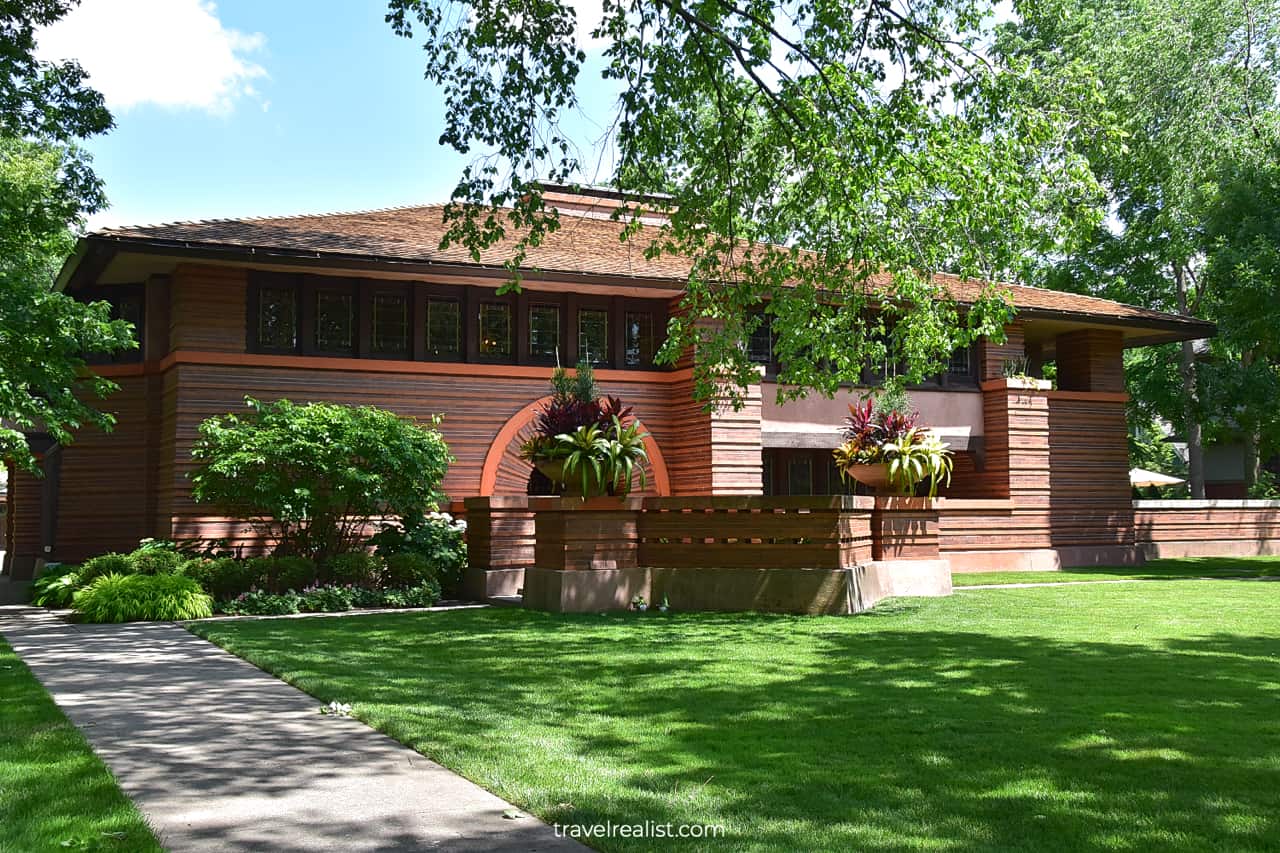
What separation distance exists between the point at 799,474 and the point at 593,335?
8.27 meters

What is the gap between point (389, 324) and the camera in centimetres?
1908

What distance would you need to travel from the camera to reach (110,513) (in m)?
18.7

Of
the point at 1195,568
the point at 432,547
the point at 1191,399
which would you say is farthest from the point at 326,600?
the point at 1191,399

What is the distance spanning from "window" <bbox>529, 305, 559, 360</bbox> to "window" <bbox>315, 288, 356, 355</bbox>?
10.7 feet

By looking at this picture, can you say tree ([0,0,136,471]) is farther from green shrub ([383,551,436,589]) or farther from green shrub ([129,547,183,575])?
green shrub ([383,551,436,589])

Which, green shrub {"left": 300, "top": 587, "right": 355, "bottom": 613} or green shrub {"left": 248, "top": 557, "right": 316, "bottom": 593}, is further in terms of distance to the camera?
green shrub {"left": 248, "top": 557, "right": 316, "bottom": 593}

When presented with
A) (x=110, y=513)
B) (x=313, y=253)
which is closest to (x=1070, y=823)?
(x=313, y=253)

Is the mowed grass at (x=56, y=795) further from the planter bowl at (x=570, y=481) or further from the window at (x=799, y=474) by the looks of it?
the window at (x=799, y=474)

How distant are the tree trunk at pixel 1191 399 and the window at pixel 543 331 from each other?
19421mm

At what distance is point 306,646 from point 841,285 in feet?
27.6

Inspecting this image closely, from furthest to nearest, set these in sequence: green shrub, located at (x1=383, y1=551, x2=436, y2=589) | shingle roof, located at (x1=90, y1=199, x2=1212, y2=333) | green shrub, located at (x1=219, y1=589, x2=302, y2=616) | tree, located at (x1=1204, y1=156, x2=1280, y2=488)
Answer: tree, located at (x1=1204, y1=156, x2=1280, y2=488)
shingle roof, located at (x1=90, y1=199, x2=1212, y2=333)
green shrub, located at (x1=383, y1=551, x2=436, y2=589)
green shrub, located at (x1=219, y1=589, x2=302, y2=616)

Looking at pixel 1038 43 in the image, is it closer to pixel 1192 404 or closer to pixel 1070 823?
pixel 1192 404

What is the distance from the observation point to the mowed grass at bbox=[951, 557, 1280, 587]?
19648 mm

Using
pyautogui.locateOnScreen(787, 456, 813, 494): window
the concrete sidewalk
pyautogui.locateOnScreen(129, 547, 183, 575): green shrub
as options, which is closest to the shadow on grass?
pyautogui.locateOnScreen(787, 456, 813, 494): window
